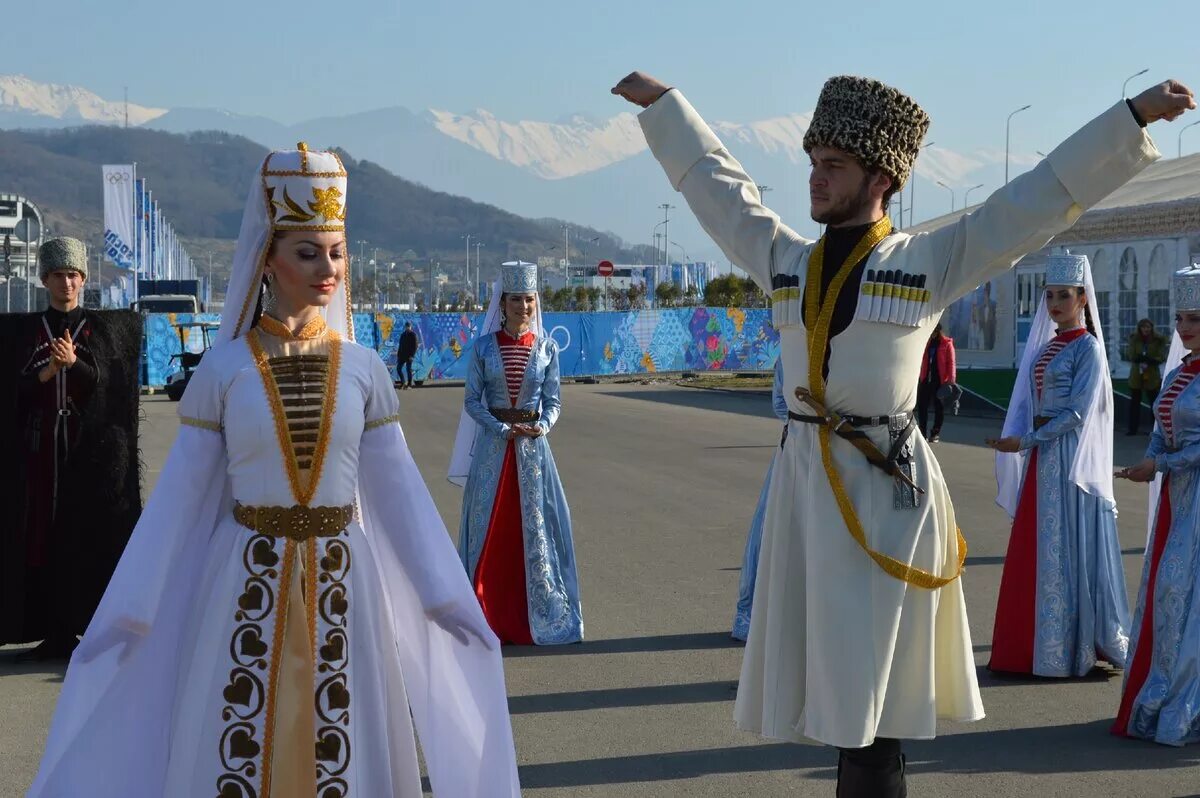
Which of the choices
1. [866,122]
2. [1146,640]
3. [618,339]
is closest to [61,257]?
[866,122]

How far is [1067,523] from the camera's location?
25.0 ft

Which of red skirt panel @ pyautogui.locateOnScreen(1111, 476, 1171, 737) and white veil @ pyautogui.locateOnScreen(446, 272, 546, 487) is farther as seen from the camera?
white veil @ pyautogui.locateOnScreen(446, 272, 546, 487)

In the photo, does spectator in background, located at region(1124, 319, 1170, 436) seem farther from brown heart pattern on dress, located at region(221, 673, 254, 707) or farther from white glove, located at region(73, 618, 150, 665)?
white glove, located at region(73, 618, 150, 665)

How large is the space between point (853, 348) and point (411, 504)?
129 cm

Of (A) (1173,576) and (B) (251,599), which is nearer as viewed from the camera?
(B) (251,599)

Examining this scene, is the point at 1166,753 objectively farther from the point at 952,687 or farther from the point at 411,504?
the point at 411,504

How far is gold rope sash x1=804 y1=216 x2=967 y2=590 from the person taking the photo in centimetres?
393

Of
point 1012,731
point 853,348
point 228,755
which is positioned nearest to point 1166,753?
point 1012,731

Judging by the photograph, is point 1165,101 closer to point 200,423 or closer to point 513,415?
point 200,423

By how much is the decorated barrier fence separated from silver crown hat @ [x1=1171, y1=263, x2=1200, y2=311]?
33060 millimetres

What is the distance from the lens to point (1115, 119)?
3.79 meters

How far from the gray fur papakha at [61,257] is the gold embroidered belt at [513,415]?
2408mm

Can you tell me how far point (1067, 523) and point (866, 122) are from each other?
4.23 meters

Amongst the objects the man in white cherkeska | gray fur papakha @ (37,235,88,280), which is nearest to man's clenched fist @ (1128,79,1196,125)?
the man in white cherkeska
